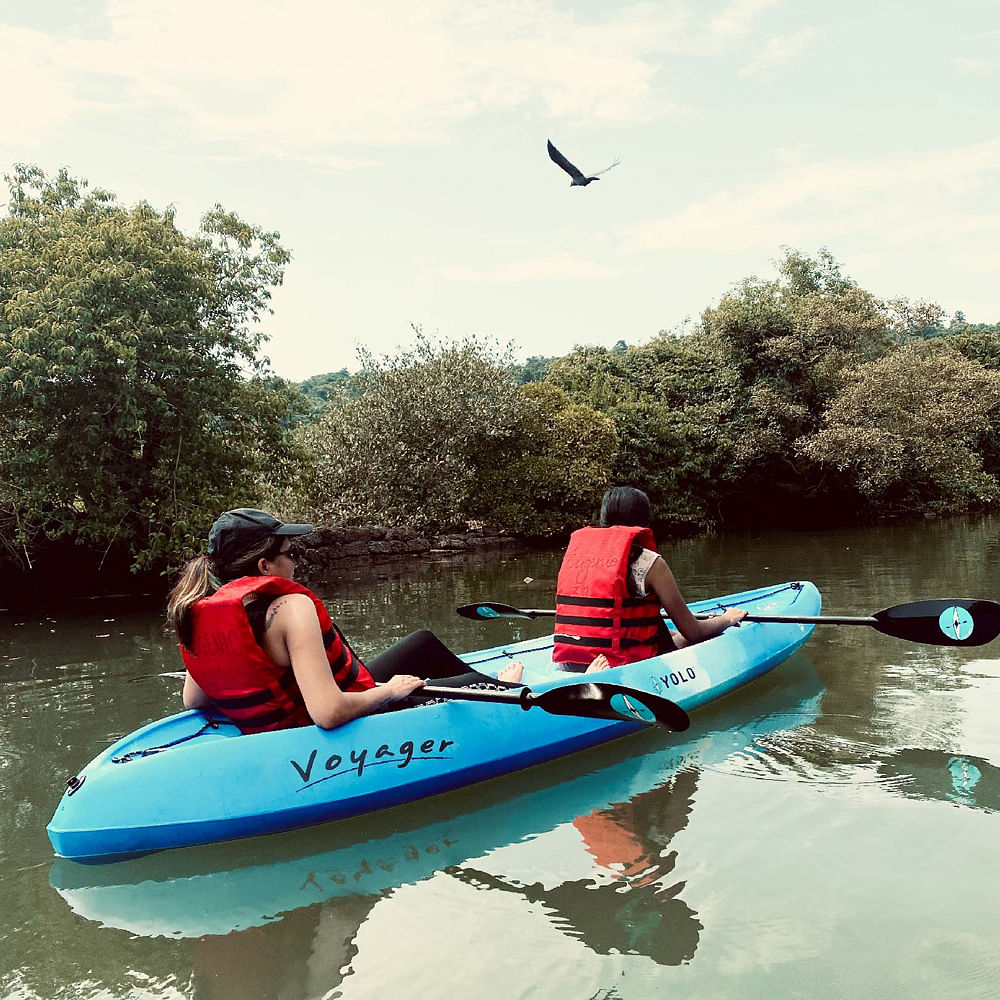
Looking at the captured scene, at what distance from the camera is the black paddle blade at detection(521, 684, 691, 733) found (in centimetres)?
418

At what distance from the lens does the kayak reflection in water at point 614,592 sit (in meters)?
5.05

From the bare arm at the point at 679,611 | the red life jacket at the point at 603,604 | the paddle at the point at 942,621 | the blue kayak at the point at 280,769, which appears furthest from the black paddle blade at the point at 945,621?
the blue kayak at the point at 280,769

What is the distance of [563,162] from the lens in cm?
682

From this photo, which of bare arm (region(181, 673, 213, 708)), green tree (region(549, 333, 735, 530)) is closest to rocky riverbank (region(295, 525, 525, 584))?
green tree (region(549, 333, 735, 530))

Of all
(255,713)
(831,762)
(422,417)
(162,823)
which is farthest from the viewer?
(422,417)

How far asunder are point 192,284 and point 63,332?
221cm

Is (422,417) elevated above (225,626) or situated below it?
above

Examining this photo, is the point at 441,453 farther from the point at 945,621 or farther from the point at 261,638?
the point at 261,638

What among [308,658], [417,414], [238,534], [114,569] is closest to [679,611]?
[308,658]

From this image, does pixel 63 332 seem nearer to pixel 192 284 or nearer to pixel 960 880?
pixel 192 284

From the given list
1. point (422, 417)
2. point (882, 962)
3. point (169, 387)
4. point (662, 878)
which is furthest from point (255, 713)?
point (422, 417)

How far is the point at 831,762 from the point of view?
15.3 ft

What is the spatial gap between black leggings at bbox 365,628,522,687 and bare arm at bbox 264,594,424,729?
674mm

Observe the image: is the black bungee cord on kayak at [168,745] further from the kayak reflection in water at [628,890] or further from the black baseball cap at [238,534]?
the kayak reflection in water at [628,890]
